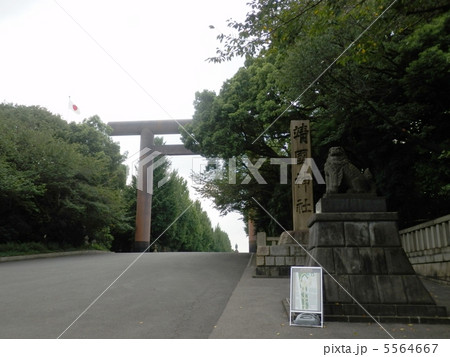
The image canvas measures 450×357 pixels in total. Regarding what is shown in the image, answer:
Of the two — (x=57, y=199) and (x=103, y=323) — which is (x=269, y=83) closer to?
(x=103, y=323)

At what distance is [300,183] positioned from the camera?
40.5 feet

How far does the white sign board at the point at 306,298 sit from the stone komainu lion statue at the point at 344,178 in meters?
1.77

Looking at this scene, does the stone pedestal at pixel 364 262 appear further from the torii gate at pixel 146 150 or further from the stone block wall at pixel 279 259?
the torii gate at pixel 146 150

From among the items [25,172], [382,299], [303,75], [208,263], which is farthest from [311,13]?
[25,172]

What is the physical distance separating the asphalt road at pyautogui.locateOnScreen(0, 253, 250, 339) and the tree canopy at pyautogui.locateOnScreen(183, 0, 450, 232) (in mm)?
4690

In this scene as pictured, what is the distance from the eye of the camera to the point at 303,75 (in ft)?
33.3

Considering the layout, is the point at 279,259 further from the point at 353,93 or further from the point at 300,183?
the point at 353,93

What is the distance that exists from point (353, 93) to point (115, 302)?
321 inches

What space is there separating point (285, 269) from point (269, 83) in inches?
284

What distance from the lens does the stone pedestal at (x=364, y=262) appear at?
5324mm

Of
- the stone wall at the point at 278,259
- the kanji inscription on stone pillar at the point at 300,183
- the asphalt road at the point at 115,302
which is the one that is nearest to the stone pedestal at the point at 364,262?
the asphalt road at the point at 115,302

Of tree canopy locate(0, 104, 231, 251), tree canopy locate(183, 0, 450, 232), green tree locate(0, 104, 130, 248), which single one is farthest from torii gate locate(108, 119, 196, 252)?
tree canopy locate(183, 0, 450, 232)

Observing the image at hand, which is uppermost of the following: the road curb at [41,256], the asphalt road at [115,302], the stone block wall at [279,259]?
the stone block wall at [279,259]

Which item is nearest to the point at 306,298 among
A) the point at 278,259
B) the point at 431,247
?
the point at 278,259
